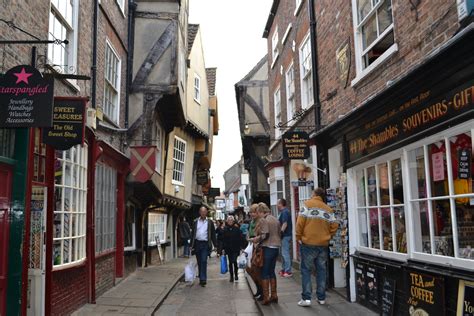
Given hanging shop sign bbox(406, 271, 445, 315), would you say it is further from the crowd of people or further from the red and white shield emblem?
the red and white shield emblem

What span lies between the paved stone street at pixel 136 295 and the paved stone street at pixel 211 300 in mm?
226

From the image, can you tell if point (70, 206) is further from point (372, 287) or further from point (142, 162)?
point (372, 287)

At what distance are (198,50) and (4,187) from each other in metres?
17.6

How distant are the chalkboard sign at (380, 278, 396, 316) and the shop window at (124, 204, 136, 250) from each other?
7.76 metres

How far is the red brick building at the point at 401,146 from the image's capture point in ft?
15.6

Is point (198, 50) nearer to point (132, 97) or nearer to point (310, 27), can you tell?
point (132, 97)

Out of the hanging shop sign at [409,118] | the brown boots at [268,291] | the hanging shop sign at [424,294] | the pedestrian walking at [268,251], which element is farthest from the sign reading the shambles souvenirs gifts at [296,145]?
the hanging shop sign at [424,294]

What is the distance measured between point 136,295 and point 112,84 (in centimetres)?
496

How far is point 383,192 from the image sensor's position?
681cm

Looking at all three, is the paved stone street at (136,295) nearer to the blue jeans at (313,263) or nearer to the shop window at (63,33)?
the blue jeans at (313,263)

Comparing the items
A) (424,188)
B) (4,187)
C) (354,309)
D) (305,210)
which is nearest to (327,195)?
(305,210)

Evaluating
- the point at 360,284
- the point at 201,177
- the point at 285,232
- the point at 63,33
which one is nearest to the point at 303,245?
the point at 360,284

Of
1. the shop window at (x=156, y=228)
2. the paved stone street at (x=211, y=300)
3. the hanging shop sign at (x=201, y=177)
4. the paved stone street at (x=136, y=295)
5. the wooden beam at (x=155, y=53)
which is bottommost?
the paved stone street at (x=211, y=300)

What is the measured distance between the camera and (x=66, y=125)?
613 centimetres
